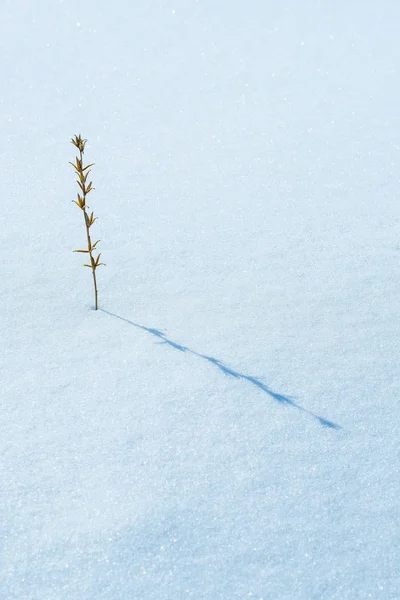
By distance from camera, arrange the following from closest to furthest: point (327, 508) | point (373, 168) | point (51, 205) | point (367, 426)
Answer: point (327, 508) < point (367, 426) < point (51, 205) < point (373, 168)

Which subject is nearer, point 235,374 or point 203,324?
point 235,374

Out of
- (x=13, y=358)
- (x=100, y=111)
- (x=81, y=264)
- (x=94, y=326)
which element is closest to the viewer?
(x=13, y=358)

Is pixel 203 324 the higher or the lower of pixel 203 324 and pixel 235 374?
the higher

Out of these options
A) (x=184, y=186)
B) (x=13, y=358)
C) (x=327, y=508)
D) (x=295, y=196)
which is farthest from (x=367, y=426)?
(x=184, y=186)

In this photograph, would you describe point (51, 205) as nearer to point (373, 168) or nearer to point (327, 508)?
point (373, 168)

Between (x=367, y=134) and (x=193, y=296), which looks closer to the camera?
(x=193, y=296)

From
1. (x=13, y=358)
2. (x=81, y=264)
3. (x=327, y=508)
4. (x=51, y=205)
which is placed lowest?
(x=327, y=508)

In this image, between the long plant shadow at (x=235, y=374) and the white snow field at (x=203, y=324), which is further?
the long plant shadow at (x=235, y=374)

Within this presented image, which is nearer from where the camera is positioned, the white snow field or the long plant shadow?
the white snow field
